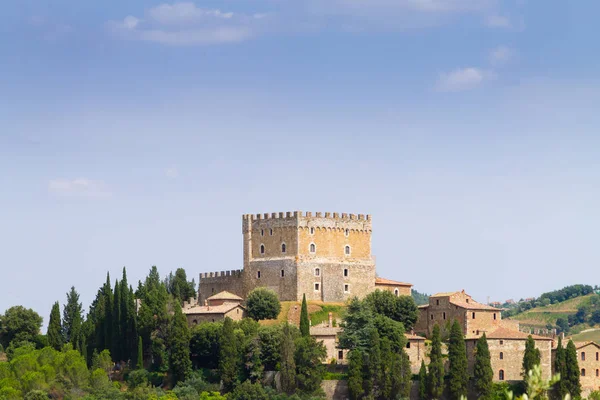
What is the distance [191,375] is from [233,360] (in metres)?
3.03

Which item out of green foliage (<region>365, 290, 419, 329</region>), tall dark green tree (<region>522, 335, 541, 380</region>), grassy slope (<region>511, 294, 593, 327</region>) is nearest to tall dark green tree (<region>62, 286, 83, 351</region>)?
green foliage (<region>365, 290, 419, 329</region>)

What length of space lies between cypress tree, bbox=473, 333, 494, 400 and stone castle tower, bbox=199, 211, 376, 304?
15193 millimetres

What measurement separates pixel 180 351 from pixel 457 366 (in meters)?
17.0

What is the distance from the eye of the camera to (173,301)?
75.8m

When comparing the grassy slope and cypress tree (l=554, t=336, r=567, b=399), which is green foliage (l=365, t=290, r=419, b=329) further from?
the grassy slope

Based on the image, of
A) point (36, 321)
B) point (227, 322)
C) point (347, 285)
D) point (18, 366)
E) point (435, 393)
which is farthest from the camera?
point (36, 321)

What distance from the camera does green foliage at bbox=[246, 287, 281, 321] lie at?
72.9 metres

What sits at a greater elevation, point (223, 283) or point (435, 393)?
point (223, 283)

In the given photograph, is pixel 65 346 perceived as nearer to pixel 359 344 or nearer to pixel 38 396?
pixel 38 396

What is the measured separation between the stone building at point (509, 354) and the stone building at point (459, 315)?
2827 mm

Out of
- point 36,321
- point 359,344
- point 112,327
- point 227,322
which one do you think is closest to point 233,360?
point 227,322

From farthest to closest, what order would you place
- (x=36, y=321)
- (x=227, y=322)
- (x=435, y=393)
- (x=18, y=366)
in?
1. (x=36, y=321)
2. (x=18, y=366)
3. (x=227, y=322)
4. (x=435, y=393)

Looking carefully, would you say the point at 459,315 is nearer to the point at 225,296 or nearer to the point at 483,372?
the point at 483,372

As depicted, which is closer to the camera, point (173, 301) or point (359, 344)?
point (359, 344)
